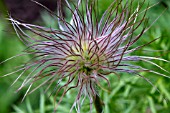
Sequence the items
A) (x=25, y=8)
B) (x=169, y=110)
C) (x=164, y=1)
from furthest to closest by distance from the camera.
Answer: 1. (x=25, y=8)
2. (x=164, y=1)
3. (x=169, y=110)

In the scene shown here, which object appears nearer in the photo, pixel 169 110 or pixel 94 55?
pixel 94 55

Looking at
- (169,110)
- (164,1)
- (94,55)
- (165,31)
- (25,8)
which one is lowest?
(169,110)

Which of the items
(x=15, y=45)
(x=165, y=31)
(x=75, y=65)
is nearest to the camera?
(x=75, y=65)

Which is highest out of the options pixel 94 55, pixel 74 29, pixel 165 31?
pixel 165 31

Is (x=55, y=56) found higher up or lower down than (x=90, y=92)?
higher up

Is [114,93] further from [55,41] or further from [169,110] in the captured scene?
[55,41]

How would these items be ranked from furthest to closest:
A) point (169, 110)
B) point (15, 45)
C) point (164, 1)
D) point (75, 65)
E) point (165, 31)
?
point (15, 45), point (164, 1), point (165, 31), point (169, 110), point (75, 65)

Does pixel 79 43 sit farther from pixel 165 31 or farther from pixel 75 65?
pixel 165 31

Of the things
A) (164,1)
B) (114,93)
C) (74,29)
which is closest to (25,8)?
(164,1)

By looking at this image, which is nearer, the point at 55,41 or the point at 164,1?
the point at 55,41

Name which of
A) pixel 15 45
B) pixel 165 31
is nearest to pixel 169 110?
pixel 165 31
